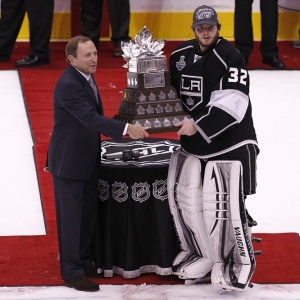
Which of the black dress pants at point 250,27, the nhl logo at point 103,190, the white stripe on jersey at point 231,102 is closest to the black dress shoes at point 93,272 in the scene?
the nhl logo at point 103,190

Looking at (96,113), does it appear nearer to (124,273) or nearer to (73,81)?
(73,81)

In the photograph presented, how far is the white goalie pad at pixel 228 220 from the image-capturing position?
5.05 meters

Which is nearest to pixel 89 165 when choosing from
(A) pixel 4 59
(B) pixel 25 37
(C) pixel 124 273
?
(C) pixel 124 273

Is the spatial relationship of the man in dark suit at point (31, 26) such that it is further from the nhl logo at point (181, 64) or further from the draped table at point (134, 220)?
the nhl logo at point (181, 64)

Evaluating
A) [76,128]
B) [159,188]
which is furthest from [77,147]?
[159,188]

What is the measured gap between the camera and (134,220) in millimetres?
5383

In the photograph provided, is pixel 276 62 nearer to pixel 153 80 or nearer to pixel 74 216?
pixel 153 80

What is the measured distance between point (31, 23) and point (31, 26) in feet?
0.12

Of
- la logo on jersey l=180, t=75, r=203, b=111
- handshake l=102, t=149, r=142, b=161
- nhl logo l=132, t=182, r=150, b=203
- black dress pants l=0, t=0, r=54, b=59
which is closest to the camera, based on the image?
la logo on jersey l=180, t=75, r=203, b=111

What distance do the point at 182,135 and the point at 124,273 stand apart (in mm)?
850

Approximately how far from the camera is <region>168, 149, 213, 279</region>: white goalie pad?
5.16 m

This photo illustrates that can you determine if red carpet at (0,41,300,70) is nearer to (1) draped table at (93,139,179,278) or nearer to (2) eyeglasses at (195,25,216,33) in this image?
(1) draped table at (93,139,179,278)

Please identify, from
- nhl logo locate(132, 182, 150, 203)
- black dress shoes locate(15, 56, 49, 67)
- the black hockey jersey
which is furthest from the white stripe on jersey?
black dress shoes locate(15, 56, 49, 67)

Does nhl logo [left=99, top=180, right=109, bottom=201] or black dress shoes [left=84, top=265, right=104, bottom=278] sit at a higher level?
nhl logo [left=99, top=180, right=109, bottom=201]
